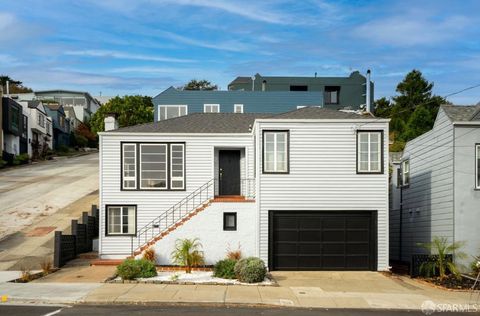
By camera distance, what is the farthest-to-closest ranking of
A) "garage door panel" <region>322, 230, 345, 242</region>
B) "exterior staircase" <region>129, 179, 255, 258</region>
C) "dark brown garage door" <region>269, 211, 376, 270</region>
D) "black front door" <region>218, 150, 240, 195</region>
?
1. "black front door" <region>218, 150, 240, 195</region>
2. "exterior staircase" <region>129, 179, 255, 258</region>
3. "garage door panel" <region>322, 230, 345, 242</region>
4. "dark brown garage door" <region>269, 211, 376, 270</region>

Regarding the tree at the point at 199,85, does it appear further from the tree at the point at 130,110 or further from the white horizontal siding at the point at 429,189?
the white horizontal siding at the point at 429,189

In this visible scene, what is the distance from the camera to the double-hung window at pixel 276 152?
25.6m

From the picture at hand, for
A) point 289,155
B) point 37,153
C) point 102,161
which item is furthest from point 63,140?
point 289,155

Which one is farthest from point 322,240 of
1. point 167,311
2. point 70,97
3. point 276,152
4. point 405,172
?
point 70,97

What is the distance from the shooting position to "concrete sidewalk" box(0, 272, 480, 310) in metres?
17.9

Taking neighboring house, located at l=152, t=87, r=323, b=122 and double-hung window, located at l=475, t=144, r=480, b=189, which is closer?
double-hung window, located at l=475, t=144, r=480, b=189

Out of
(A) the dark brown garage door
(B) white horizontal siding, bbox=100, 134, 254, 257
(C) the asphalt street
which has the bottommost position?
(C) the asphalt street

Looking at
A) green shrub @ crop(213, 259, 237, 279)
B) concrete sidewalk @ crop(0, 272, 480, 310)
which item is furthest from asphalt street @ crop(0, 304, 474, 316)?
green shrub @ crop(213, 259, 237, 279)

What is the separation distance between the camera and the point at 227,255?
2630cm

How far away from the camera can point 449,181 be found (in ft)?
80.7

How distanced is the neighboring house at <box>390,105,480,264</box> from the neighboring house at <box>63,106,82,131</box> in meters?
68.8

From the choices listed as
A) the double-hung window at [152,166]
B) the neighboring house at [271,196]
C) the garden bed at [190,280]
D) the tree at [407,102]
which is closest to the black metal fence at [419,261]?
the neighboring house at [271,196]

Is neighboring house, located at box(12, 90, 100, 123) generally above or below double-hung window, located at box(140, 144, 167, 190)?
above

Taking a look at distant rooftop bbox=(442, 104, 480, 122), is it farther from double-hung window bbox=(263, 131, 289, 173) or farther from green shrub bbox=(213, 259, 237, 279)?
green shrub bbox=(213, 259, 237, 279)
